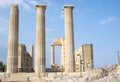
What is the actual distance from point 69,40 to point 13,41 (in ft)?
34.2

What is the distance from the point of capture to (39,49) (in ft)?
163

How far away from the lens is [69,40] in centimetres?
4994

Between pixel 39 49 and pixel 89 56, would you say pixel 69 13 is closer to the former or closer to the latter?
pixel 39 49

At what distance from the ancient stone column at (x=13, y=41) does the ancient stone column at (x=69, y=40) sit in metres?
9.29

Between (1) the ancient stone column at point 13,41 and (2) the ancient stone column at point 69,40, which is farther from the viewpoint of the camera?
(2) the ancient stone column at point 69,40

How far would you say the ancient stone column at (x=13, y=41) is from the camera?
1917 inches

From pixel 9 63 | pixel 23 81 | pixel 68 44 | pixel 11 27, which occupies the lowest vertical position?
pixel 23 81

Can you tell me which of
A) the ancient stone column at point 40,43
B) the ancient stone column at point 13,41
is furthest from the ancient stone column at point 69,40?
the ancient stone column at point 13,41

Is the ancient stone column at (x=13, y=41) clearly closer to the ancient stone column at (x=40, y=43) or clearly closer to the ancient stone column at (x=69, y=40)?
the ancient stone column at (x=40, y=43)

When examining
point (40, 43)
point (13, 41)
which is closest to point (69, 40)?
point (40, 43)

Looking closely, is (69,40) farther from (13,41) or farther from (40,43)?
(13,41)

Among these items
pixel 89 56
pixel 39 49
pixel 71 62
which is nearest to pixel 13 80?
pixel 39 49

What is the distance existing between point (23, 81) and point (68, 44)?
450 inches

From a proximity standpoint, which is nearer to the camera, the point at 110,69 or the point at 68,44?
the point at 110,69
